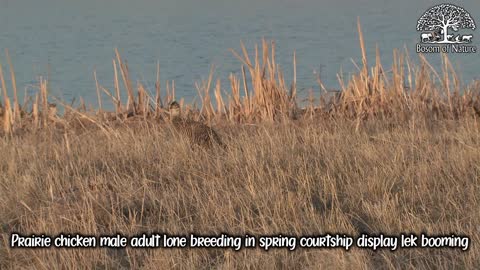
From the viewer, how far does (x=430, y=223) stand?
380 cm

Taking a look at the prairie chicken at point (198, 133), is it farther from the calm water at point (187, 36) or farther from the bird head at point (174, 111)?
the calm water at point (187, 36)

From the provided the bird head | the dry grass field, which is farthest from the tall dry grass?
the bird head

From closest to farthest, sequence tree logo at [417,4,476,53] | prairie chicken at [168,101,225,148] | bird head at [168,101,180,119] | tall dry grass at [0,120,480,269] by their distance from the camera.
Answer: tall dry grass at [0,120,480,269]
prairie chicken at [168,101,225,148]
bird head at [168,101,180,119]
tree logo at [417,4,476,53]

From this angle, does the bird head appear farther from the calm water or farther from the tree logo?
the tree logo

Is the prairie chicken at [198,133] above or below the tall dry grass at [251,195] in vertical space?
above

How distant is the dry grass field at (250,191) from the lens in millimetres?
3518

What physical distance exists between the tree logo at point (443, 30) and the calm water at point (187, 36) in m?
0.24

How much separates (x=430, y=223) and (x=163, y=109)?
3799 millimetres

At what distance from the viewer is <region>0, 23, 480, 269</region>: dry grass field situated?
3.52m

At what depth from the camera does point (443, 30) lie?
1094 cm

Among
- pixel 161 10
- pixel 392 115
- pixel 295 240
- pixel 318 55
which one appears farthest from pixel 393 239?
pixel 161 10

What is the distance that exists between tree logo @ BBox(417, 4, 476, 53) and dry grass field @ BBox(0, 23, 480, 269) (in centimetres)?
450

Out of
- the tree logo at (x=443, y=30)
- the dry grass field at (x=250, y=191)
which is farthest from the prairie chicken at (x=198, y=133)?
the tree logo at (x=443, y=30)

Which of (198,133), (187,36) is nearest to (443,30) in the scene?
(187,36)
